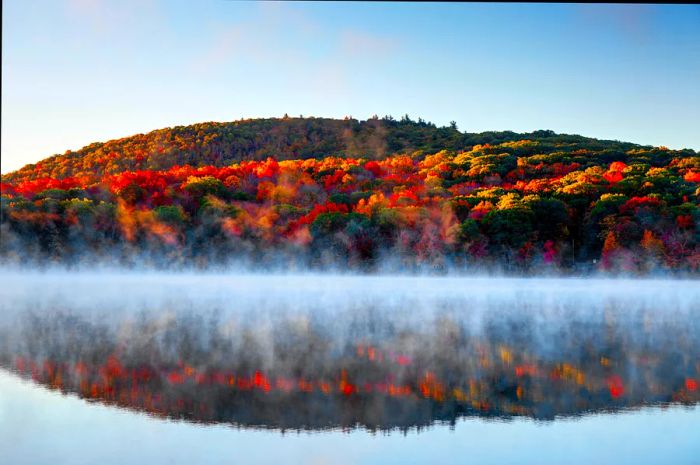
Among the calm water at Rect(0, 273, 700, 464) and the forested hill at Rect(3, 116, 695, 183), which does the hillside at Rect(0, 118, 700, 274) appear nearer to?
the forested hill at Rect(3, 116, 695, 183)

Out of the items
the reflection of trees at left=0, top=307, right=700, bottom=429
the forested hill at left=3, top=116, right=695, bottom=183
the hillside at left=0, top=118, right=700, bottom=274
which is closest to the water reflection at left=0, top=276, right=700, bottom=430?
the reflection of trees at left=0, top=307, right=700, bottom=429

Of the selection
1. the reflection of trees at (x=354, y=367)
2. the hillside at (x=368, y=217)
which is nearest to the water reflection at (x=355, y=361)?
the reflection of trees at (x=354, y=367)

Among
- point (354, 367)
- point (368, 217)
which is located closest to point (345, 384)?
point (354, 367)

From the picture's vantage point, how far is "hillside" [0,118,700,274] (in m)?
19.1

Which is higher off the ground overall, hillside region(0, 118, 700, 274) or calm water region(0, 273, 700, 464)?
hillside region(0, 118, 700, 274)

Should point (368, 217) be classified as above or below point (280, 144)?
below

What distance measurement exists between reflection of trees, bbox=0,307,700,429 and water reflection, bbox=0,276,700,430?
2 centimetres

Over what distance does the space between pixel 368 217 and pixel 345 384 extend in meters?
14.0

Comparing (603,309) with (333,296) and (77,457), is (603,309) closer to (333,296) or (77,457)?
(333,296)

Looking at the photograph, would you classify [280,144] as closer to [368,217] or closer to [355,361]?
[368,217]

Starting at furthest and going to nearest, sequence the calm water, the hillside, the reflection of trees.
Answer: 1. the hillside
2. the reflection of trees
3. the calm water

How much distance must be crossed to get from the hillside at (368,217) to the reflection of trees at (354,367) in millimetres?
9280

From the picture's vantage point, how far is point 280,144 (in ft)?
109

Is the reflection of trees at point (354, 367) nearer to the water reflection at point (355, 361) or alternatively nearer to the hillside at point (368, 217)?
the water reflection at point (355, 361)
